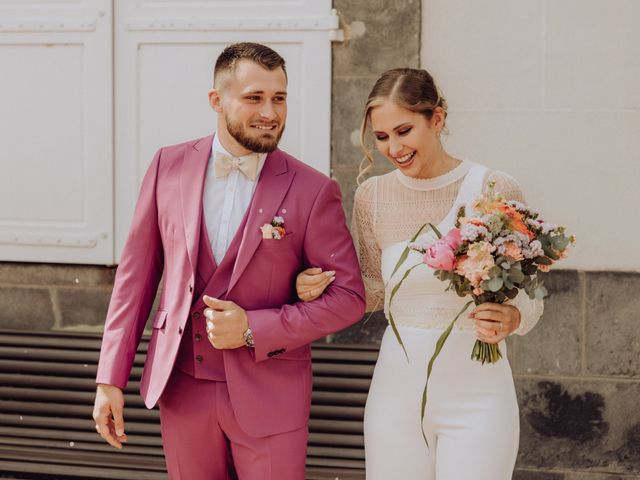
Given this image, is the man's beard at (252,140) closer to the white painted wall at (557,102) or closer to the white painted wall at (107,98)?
the white painted wall at (107,98)

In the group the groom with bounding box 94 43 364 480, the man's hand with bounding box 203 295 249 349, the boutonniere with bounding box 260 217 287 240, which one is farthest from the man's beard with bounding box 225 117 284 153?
the man's hand with bounding box 203 295 249 349

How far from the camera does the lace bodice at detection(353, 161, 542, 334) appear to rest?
10.9 ft

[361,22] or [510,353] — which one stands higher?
[361,22]

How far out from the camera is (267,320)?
10.7 feet

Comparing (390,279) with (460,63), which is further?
(460,63)

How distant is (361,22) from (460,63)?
1.84 ft

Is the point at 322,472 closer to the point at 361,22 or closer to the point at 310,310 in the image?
the point at 310,310

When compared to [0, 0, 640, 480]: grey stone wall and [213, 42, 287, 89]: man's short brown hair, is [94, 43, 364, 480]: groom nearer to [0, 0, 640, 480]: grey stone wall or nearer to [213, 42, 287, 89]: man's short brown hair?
[213, 42, 287, 89]: man's short brown hair

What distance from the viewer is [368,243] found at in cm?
360

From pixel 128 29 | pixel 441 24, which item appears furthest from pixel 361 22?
pixel 128 29

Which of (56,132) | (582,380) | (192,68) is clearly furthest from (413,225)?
(56,132)

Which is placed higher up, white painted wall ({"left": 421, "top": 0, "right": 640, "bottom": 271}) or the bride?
white painted wall ({"left": 421, "top": 0, "right": 640, "bottom": 271})

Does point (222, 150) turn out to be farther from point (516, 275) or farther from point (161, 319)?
point (516, 275)

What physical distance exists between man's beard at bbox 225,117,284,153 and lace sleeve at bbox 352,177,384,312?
0.41m
